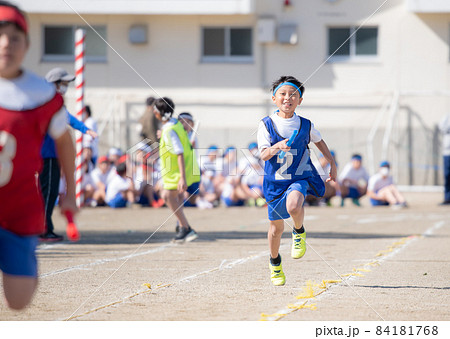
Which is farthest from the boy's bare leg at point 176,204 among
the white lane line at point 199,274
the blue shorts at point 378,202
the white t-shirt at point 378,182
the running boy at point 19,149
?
the blue shorts at point 378,202

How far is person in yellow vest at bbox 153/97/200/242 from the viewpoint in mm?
10945

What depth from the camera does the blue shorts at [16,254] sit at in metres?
4.45

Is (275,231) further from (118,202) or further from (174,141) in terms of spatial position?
(118,202)

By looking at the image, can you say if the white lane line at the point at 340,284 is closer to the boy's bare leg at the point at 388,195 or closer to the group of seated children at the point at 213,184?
the boy's bare leg at the point at 388,195

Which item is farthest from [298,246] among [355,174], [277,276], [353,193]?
[355,174]

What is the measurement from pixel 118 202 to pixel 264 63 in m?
8.33

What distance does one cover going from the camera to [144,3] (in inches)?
966

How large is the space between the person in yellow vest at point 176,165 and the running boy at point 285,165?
3.51m

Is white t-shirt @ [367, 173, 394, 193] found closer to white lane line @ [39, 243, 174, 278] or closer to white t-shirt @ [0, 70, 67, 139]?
white lane line @ [39, 243, 174, 278]

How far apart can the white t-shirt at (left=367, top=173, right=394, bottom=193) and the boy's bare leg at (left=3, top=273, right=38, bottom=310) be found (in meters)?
15.1

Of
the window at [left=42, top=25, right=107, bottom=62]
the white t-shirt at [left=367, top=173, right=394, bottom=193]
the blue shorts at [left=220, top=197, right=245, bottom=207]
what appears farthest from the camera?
the window at [left=42, top=25, right=107, bottom=62]

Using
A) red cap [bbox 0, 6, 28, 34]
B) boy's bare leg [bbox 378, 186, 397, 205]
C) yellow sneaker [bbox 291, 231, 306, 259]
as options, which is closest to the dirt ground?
yellow sneaker [bbox 291, 231, 306, 259]

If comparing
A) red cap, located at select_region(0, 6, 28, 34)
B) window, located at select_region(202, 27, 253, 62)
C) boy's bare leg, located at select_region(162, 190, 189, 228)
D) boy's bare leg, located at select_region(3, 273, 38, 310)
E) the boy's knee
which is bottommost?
boy's bare leg, located at select_region(162, 190, 189, 228)
